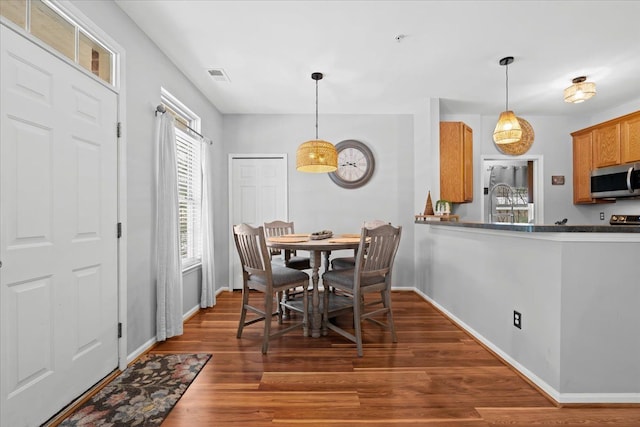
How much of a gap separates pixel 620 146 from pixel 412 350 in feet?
12.9

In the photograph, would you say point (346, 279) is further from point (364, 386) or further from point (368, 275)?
point (364, 386)

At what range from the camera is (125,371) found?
1.97 meters

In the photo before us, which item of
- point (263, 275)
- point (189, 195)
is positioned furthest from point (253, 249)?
point (189, 195)

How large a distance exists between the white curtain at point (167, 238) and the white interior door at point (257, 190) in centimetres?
163

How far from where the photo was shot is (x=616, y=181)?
3.59m

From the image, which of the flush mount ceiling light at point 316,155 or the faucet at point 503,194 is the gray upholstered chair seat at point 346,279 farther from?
the faucet at point 503,194

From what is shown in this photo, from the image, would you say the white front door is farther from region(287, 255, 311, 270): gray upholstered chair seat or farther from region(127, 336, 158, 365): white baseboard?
region(287, 255, 311, 270): gray upholstered chair seat

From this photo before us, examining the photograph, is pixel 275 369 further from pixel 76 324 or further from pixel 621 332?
pixel 621 332

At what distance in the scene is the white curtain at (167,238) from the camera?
238 centimetres

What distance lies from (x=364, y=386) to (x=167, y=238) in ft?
6.43

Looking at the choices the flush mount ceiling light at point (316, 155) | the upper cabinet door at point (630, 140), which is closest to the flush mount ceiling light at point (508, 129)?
the flush mount ceiling light at point (316, 155)

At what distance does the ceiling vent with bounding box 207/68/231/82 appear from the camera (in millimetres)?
2914

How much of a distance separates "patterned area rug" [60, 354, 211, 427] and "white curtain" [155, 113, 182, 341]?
1.10ft

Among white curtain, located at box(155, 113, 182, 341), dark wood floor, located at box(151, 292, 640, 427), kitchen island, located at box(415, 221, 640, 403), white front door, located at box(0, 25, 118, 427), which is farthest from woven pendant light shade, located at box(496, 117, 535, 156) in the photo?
white front door, located at box(0, 25, 118, 427)
